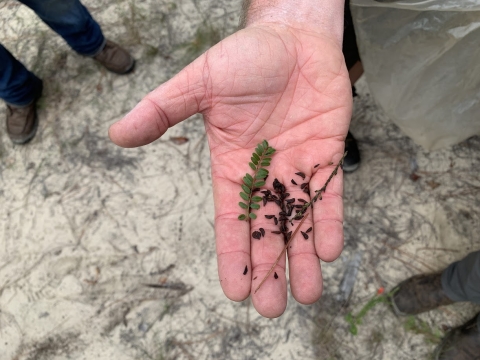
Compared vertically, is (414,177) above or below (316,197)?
below

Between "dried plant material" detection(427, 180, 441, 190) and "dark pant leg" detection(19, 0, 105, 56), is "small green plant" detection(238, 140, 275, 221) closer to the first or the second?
"dried plant material" detection(427, 180, 441, 190)

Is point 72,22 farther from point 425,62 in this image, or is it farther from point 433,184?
point 433,184

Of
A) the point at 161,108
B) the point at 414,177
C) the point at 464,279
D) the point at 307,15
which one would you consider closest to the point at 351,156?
the point at 414,177

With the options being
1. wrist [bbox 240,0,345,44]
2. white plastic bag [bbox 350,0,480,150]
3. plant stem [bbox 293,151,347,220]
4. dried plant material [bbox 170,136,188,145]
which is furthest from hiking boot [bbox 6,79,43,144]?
white plastic bag [bbox 350,0,480,150]

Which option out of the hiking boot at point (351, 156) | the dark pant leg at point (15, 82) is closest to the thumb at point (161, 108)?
the hiking boot at point (351, 156)

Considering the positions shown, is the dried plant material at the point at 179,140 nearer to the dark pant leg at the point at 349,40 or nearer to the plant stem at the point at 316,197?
the dark pant leg at the point at 349,40

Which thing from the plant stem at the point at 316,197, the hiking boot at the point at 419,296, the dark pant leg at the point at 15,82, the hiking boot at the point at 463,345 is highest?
the dark pant leg at the point at 15,82
